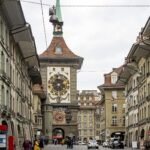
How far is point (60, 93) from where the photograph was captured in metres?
138

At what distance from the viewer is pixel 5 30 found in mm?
42625

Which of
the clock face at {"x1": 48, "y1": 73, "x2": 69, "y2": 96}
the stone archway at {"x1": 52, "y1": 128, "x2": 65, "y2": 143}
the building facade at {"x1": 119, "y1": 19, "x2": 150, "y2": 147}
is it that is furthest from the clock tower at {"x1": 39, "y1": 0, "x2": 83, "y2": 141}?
the building facade at {"x1": 119, "y1": 19, "x2": 150, "y2": 147}

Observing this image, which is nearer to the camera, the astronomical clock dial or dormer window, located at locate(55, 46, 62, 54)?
the astronomical clock dial

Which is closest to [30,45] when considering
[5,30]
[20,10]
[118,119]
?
[5,30]

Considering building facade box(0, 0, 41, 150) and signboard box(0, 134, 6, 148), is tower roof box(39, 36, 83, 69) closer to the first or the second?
building facade box(0, 0, 41, 150)

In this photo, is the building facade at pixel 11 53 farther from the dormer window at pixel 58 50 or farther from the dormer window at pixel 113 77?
the dormer window at pixel 58 50

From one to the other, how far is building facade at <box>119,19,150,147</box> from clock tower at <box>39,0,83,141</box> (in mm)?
48784

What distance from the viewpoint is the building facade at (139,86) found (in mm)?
62750

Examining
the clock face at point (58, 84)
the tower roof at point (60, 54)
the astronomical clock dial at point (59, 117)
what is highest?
the tower roof at point (60, 54)

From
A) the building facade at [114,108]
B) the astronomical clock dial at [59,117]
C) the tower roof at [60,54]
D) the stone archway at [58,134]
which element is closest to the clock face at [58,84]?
the tower roof at [60,54]

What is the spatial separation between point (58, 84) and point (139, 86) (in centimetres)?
6580

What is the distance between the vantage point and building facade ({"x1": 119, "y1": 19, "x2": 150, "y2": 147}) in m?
62.8

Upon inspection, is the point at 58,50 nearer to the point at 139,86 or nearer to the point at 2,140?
the point at 139,86

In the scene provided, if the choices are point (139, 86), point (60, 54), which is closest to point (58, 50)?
point (60, 54)
